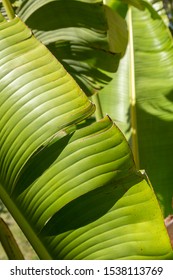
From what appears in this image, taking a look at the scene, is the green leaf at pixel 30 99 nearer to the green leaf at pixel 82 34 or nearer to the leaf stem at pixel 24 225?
the leaf stem at pixel 24 225

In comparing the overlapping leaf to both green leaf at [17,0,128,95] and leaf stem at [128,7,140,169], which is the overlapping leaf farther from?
leaf stem at [128,7,140,169]

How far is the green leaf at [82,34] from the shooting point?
44.8 inches

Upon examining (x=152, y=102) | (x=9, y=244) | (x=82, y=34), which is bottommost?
(x=9, y=244)

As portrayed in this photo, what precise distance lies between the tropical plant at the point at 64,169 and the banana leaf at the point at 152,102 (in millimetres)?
671

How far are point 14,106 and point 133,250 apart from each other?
0.98 ft

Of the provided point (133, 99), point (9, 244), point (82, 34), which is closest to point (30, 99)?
point (9, 244)

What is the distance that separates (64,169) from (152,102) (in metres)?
0.78

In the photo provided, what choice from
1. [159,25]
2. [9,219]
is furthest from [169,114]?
[9,219]

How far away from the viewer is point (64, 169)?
0.76 metres

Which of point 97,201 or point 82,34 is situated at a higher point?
point 82,34

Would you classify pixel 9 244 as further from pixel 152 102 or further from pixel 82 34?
pixel 152 102

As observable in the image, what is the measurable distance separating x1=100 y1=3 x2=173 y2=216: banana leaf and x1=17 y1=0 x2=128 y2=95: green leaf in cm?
22

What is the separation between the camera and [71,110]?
0.74 meters
